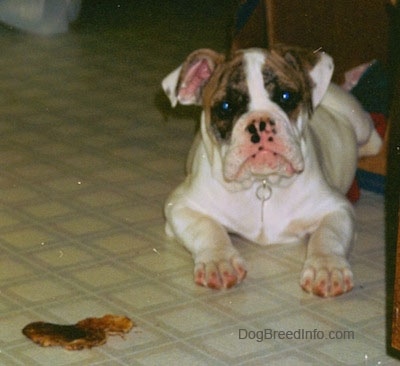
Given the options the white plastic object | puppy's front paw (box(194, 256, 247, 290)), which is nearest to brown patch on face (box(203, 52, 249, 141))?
puppy's front paw (box(194, 256, 247, 290))

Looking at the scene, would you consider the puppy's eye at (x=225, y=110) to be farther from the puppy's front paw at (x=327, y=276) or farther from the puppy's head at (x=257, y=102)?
the puppy's front paw at (x=327, y=276)

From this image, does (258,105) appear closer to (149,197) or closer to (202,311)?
(202,311)

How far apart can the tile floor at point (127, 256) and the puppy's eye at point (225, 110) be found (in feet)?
1.19

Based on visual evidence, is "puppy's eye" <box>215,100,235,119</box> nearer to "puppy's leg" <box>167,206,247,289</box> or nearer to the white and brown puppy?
the white and brown puppy

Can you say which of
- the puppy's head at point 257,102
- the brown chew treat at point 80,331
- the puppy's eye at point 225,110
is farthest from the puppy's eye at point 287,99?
the brown chew treat at point 80,331

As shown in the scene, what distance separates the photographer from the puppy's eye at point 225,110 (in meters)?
2.56

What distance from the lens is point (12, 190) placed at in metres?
3.18

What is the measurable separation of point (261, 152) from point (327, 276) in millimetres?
319

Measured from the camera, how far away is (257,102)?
2541mm

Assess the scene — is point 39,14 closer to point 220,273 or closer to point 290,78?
point 290,78

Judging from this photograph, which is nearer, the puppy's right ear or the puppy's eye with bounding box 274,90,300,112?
the puppy's eye with bounding box 274,90,300,112

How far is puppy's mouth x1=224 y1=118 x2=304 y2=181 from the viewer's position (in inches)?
98.3

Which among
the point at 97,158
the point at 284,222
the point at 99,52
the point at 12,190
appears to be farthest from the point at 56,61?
the point at 284,222

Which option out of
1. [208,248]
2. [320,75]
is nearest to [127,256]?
[208,248]
